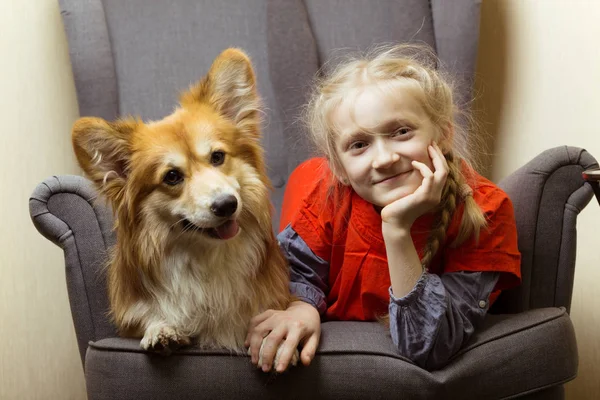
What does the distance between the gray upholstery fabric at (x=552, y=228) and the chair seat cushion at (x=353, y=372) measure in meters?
0.15

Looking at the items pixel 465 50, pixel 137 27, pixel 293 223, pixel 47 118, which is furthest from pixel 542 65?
pixel 47 118

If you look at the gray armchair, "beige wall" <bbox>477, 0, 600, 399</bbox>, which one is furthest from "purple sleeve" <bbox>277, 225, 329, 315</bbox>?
"beige wall" <bbox>477, 0, 600, 399</bbox>

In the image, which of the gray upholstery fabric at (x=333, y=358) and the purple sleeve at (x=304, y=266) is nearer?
the gray upholstery fabric at (x=333, y=358)

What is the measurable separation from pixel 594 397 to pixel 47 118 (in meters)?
2.00

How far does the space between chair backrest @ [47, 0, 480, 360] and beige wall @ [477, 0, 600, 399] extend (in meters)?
0.29

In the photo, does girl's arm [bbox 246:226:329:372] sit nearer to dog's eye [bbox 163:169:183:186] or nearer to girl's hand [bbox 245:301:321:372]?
girl's hand [bbox 245:301:321:372]

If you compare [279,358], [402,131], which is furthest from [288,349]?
[402,131]

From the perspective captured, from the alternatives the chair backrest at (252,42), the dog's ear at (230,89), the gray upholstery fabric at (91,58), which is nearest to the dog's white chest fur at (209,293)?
the dog's ear at (230,89)

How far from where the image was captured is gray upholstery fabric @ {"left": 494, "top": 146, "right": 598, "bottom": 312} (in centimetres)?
138

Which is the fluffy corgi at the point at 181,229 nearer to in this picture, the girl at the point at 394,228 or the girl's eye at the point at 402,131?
the girl at the point at 394,228

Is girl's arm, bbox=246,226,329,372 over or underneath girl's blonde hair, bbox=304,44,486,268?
underneath

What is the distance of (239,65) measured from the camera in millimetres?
1339

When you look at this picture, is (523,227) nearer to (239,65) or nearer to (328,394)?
(328,394)

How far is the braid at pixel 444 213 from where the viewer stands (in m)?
1.27
